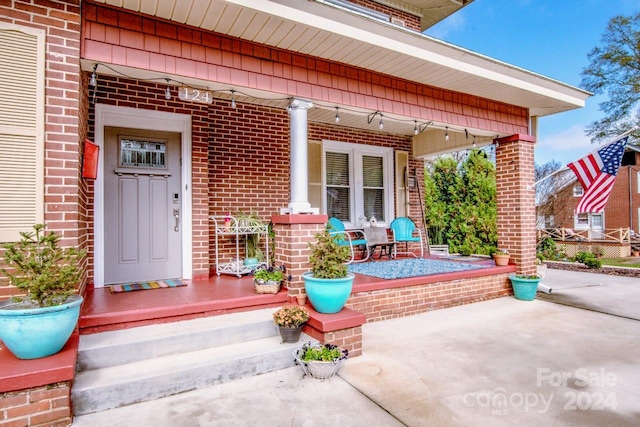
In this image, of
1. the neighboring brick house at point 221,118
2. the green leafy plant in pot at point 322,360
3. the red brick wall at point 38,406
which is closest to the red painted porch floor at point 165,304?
the neighboring brick house at point 221,118

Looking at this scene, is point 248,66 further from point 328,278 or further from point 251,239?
point 251,239

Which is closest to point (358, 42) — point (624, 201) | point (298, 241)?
point (298, 241)

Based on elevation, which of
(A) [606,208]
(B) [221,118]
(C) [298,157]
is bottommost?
(A) [606,208]

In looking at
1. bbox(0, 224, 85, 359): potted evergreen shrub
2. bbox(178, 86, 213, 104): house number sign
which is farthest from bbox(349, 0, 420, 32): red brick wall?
bbox(0, 224, 85, 359): potted evergreen shrub

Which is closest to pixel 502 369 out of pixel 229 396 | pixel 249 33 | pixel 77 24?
pixel 229 396

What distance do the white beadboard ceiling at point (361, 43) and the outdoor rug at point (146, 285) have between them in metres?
2.81

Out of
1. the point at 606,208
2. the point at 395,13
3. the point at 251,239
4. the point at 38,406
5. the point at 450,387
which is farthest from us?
the point at 606,208

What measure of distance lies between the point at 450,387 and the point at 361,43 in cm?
324

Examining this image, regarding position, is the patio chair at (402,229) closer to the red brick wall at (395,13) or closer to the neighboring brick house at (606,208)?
the red brick wall at (395,13)

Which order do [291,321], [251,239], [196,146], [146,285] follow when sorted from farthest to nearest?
[251,239] < [196,146] < [146,285] < [291,321]

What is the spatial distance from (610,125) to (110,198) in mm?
19016

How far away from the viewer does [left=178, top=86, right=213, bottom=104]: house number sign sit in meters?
3.74

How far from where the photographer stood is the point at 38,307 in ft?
7.79

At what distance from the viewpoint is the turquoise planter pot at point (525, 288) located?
5535mm
